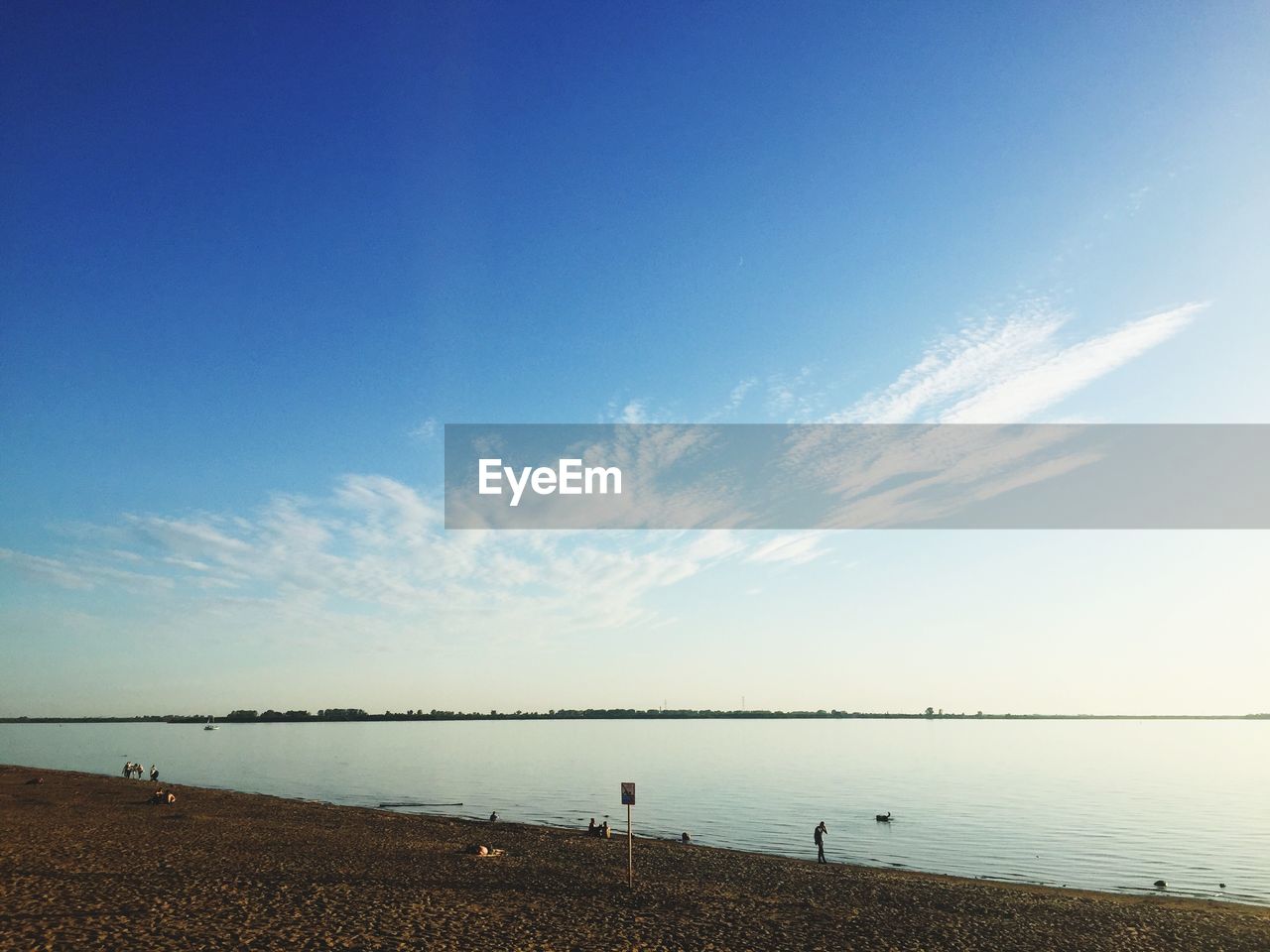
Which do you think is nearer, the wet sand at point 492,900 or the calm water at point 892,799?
the wet sand at point 492,900

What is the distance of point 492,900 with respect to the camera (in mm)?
25406

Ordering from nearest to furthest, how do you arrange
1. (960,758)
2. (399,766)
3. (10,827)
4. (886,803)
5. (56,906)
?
1. (56,906)
2. (10,827)
3. (886,803)
4. (399,766)
5. (960,758)

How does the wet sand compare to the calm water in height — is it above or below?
above

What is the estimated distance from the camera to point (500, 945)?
1961 cm

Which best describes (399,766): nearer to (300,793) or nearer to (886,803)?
(300,793)

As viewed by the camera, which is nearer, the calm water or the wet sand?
the wet sand

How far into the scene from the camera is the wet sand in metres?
20.2

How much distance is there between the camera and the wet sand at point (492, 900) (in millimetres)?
20172

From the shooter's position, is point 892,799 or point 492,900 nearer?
point 492,900

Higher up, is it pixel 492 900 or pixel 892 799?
pixel 492 900

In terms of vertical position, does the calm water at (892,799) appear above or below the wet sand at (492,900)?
below

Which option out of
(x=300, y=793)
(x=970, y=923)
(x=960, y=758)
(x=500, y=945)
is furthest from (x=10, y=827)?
(x=960, y=758)

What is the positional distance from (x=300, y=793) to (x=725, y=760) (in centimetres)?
7368

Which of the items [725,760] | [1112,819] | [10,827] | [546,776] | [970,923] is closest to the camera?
[970,923]
